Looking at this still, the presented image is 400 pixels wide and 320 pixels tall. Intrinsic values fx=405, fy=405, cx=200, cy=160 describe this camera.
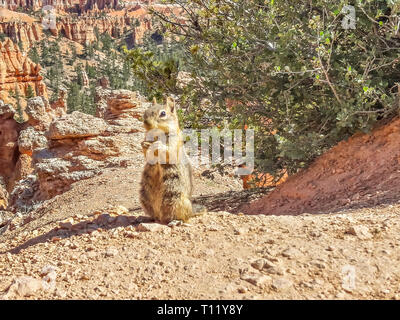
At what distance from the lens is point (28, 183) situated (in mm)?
15477

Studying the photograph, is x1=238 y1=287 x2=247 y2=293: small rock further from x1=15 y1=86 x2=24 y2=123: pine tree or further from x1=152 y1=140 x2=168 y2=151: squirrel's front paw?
x1=15 y1=86 x2=24 y2=123: pine tree

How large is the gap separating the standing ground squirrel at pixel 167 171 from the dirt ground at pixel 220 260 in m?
0.26

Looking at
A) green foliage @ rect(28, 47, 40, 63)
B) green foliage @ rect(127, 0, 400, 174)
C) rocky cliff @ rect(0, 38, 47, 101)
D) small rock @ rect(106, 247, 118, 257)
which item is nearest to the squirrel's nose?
small rock @ rect(106, 247, 118, 257)

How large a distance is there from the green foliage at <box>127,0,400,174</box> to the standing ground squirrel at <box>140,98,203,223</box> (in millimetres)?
1918

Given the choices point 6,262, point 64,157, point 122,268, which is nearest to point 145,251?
point 122,268

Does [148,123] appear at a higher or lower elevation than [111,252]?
higher

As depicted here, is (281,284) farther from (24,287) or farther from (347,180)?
(347,180)

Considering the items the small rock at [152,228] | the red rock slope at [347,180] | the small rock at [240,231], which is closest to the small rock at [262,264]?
the small rock at [240,231]

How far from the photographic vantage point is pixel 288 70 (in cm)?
579

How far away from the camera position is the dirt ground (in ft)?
10.4

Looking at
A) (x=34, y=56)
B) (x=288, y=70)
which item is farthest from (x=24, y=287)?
(x=34, y=56)

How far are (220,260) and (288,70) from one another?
10.7ft

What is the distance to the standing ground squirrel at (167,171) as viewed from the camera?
15.5ft

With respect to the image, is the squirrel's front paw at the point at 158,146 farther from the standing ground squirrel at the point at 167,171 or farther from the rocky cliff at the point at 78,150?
the rocky cliff at the point at 78,150
